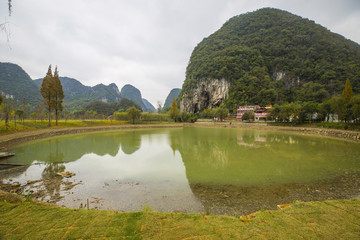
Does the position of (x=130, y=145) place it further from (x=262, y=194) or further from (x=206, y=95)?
(x=206, y=95)

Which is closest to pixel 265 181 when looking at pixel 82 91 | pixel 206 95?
pixel 206 95

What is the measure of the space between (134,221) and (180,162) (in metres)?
8.36

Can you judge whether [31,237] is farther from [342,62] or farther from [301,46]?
[301,46]

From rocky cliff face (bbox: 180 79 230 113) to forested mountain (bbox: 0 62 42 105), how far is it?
290ft

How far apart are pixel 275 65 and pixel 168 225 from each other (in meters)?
110

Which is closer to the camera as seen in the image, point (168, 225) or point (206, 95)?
point (168, 225)

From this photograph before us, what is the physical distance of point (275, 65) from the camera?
90.2m

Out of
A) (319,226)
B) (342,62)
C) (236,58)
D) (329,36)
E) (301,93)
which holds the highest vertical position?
(329,36)

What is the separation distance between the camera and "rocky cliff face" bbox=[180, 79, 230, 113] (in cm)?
8631

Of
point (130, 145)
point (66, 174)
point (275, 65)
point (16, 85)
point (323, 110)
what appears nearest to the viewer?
point (66, 174)

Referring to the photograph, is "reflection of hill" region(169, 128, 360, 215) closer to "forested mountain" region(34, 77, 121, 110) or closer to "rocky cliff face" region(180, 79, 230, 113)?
"rocky cliff face" region(180, 79, 230, 113)

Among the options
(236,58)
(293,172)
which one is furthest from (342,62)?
(293,172)

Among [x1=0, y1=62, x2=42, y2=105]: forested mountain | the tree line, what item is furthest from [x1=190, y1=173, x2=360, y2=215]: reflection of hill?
[x1=0, y1=62, x2=42, y2=105]: forested mountain

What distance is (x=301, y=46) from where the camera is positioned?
3558 inches
